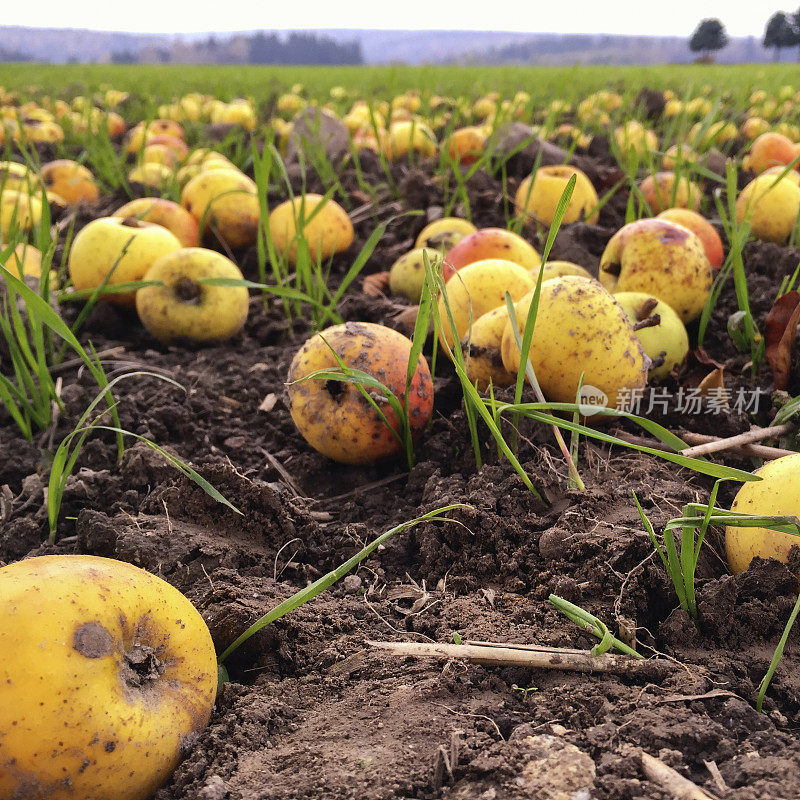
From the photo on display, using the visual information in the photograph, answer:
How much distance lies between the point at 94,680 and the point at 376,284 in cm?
252

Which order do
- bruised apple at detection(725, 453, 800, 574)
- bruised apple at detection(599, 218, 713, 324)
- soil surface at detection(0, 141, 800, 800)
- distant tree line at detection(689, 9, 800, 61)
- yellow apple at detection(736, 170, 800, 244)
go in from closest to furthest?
soil surface at detection(0, 141, 800, 800) → bruised apple at detection(725, 453, 800, 574) → bruised apple at detection(599, 218, 713, 324) → yellow apple at detection(736, 170, 800, 244) → distant tree line at detection(689, 9, 800, 61)

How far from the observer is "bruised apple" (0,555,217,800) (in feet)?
3.51

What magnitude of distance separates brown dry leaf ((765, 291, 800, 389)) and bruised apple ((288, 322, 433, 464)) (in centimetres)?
102

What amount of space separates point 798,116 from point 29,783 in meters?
8.18

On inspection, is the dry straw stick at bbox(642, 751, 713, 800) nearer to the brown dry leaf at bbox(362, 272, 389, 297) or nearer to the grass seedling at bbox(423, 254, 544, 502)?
the grass seedling at bbox(423, 254, 544, 502)

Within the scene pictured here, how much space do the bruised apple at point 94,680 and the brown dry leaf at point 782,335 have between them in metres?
1.77

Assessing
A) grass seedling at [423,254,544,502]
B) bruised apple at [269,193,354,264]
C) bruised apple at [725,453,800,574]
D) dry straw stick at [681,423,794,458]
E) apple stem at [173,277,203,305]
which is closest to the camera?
bruised apple at [725,453,800,574]

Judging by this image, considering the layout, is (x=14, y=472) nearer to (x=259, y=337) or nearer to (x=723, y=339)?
(x=259, y=337)

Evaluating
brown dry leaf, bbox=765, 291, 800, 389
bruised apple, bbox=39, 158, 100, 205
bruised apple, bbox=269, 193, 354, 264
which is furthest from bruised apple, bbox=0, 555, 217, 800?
bruised apple, bbox=39, 158, 100, 205

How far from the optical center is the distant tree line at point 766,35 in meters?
66.4

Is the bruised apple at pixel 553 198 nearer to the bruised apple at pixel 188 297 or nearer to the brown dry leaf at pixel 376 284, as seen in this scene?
the brown dry leaf at pixel 376 284

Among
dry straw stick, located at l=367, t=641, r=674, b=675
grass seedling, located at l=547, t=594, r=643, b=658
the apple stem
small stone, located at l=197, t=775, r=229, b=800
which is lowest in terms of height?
small stone, located at l=197, t=775, r=229, b=800

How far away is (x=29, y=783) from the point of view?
1.07m

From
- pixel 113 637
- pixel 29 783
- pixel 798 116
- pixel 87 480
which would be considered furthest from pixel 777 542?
pixel 798 116
